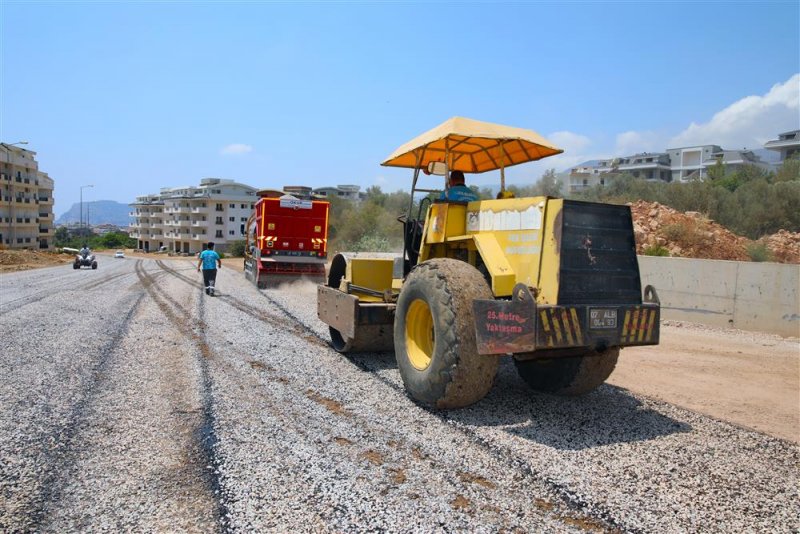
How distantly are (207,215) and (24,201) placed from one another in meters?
30.1

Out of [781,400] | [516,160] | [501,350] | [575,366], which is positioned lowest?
[781,400]

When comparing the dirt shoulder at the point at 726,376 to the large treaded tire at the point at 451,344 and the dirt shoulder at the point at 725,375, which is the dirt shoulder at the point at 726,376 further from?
the large treaded tire at the point at 451,344

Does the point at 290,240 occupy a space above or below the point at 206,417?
above

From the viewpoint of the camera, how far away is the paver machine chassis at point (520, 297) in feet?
15.4

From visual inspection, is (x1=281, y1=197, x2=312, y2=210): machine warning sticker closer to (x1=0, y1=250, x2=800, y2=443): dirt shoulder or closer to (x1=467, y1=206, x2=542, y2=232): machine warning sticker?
(x1=0, y1=250, x2=800, y2=443): dirt shoulder

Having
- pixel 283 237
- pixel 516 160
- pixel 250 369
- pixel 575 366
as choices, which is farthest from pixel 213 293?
pixel 575 366

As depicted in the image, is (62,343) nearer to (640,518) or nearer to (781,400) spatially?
(640,518)

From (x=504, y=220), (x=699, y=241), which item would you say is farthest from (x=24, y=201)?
(x=504, y=220)

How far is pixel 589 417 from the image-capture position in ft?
17.5

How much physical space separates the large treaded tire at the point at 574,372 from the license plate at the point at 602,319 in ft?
2.18

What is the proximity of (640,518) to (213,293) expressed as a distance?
14.3m

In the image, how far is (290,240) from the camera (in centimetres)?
1894

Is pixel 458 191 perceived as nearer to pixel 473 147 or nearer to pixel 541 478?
pixel 473 147

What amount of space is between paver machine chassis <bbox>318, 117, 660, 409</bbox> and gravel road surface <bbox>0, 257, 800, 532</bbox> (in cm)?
40
